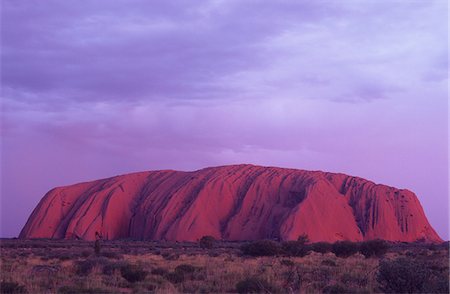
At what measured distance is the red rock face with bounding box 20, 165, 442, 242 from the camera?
6912 cm

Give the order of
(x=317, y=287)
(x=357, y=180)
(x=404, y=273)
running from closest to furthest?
1. (x=404, y=273)
2. (x=317, y=287)
3. (x=357, y=180)

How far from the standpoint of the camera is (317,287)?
15.5 meters

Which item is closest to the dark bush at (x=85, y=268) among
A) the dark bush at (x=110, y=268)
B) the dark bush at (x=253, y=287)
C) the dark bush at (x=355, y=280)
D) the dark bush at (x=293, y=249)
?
the dark bush at (x=110, y=268)

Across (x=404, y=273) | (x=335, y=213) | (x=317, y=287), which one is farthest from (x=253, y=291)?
(x=335, y=213)

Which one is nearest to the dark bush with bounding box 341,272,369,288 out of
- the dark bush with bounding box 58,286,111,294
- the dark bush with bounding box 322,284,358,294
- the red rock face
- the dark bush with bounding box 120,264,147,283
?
the dark bush with bounding box 322,284,358,294

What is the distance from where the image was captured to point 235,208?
74.6 metres

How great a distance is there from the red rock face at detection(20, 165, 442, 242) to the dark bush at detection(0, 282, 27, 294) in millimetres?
51295

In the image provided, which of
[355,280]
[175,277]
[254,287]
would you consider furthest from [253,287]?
[355,280]

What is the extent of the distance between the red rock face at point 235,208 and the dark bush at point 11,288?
51.3 m

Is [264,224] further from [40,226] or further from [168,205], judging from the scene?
[40,226]

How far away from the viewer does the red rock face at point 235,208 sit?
227 feet

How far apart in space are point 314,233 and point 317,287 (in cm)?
5163

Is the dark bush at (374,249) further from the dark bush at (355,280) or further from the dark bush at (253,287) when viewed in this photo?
the dark bush at (253,287)

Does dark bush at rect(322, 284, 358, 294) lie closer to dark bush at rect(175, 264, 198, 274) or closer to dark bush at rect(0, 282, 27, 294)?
dark bush at rect(175, 264, 198, 274)
